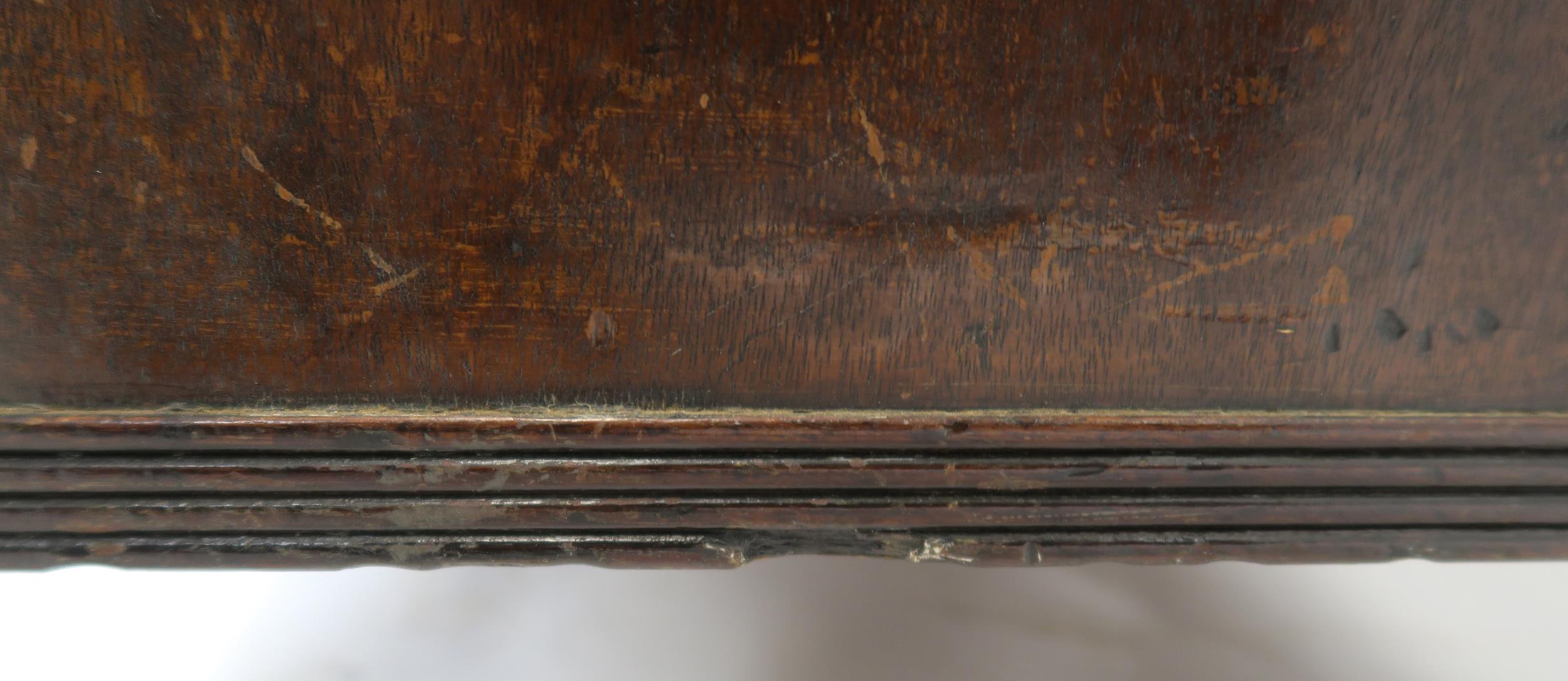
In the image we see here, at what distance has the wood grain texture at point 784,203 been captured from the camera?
440mm

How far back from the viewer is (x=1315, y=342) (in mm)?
495

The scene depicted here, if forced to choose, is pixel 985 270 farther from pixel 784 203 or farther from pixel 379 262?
pixel 379 262

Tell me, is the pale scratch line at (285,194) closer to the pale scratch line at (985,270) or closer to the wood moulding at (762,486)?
the wood moulding at (762,486)

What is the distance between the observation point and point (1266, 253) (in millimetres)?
476

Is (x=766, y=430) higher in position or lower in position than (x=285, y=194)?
lower

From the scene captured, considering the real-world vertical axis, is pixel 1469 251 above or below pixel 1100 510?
above

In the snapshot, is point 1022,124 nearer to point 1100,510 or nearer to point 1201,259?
point 1201,259

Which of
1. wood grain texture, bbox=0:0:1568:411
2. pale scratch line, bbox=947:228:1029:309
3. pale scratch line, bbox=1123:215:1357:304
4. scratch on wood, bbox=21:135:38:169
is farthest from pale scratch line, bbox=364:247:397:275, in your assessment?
pale scratch line, bbox=1123:215:1357:304

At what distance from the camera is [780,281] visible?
18.9 inches

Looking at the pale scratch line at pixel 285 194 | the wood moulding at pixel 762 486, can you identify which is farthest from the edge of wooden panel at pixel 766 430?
the pale scratch line at pixel 285 194

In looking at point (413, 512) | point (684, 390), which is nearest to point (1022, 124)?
point (684, 390)

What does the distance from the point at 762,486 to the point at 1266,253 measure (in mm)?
302


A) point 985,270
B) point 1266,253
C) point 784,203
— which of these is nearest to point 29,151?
point 784,203

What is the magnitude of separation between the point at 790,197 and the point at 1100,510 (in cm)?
26
